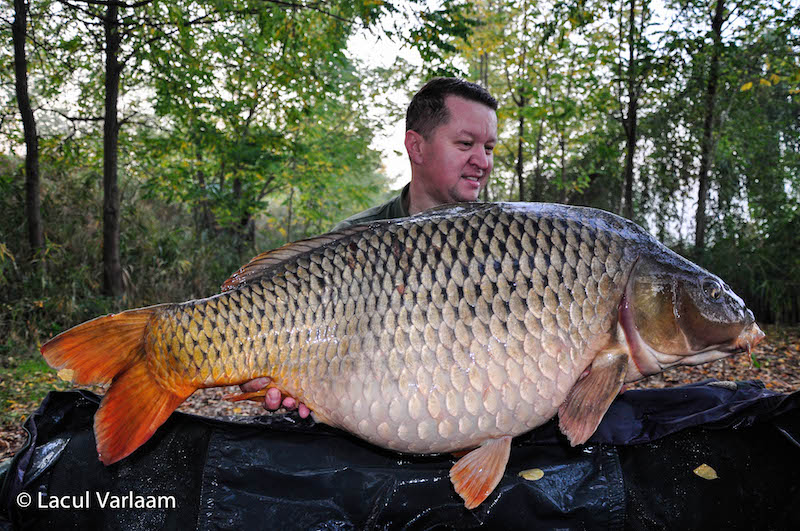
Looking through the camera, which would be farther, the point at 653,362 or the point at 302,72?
Answer: the point at 302,72

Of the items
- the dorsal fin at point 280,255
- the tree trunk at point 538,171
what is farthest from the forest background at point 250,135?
the dorsal fin at point 280,255

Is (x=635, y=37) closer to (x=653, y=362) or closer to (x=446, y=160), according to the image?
(x=446, y=160)

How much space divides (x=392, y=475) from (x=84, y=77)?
5676 mm

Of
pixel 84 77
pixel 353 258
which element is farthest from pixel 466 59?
pixel 353 258

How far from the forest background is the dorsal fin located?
202 centimetres

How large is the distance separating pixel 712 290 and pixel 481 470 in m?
0.51

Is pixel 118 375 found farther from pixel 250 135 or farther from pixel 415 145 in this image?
pixel 250 135

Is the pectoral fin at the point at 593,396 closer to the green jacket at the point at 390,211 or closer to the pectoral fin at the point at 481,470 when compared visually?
the pectoral fin at the point at 481,470

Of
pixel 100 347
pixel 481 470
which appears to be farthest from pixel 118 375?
pixel 481 470

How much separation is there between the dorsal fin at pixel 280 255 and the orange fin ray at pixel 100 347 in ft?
0.53

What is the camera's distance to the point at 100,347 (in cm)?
92

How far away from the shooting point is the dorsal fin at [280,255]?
101 cm

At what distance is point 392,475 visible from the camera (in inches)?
42.6

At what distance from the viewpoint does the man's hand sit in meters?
0.99
